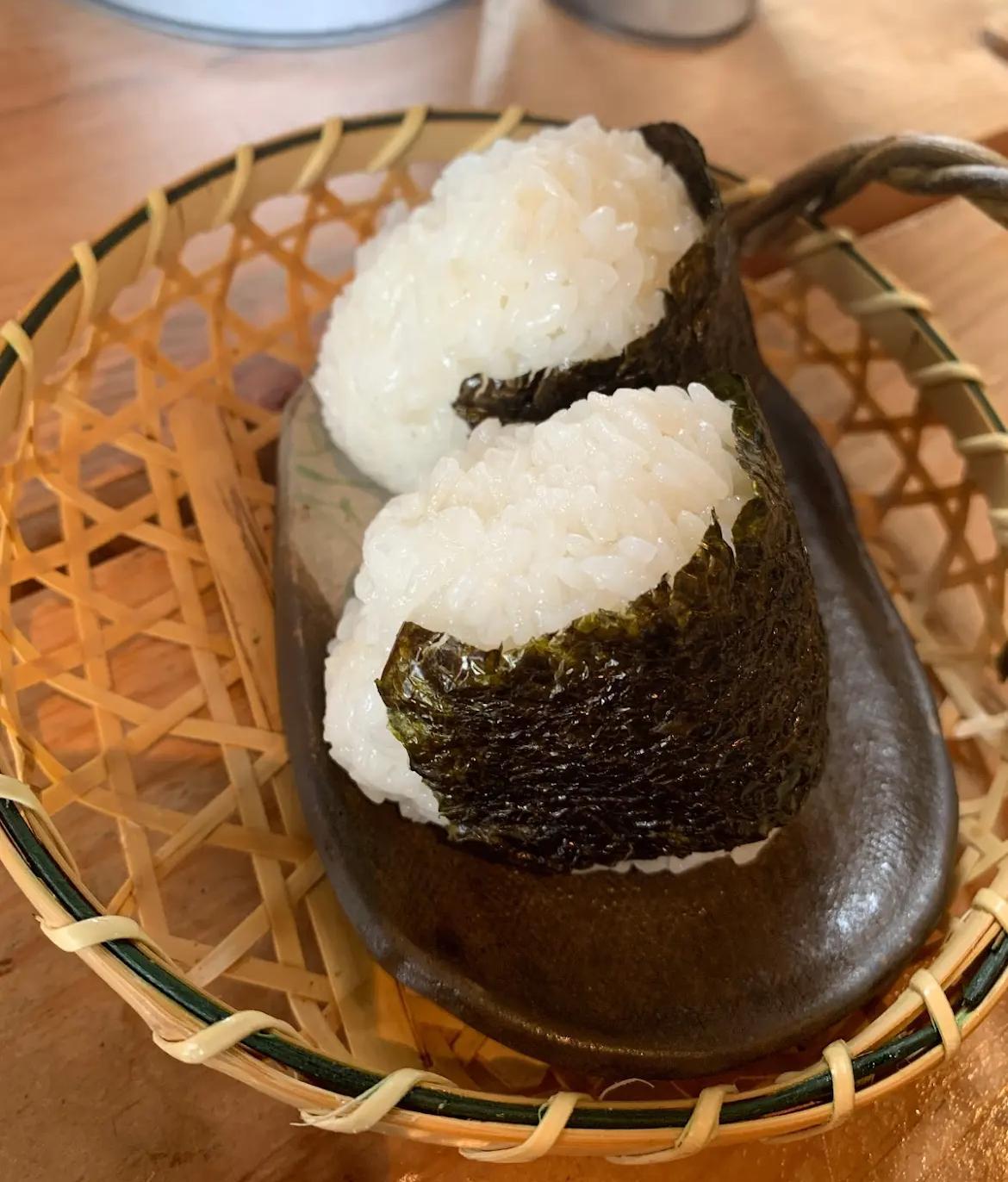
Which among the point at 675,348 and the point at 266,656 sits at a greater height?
the point at 675,348

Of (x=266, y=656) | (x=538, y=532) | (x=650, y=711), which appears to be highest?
(x=538, y=532)

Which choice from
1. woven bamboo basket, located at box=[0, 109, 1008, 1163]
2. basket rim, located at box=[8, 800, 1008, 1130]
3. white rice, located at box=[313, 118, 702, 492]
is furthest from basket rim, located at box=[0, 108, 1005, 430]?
basket rim, located at box=[8, 800, 1008, 1130]

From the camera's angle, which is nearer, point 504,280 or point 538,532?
point 538,532

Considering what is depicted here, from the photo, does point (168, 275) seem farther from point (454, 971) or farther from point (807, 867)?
point (807, 867)

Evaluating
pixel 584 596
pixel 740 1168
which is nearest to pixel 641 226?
pixel 584 596

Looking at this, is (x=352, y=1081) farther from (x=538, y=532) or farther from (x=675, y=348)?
(x=675, y=348)

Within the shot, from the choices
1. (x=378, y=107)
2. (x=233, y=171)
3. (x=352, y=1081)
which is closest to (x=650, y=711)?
(x=352, y=1081)

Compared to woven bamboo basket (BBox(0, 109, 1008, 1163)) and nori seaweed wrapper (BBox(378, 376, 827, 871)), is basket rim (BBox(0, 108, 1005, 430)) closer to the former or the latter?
woven bamboo basket (BBox(0, 109, 1008, 1163))
